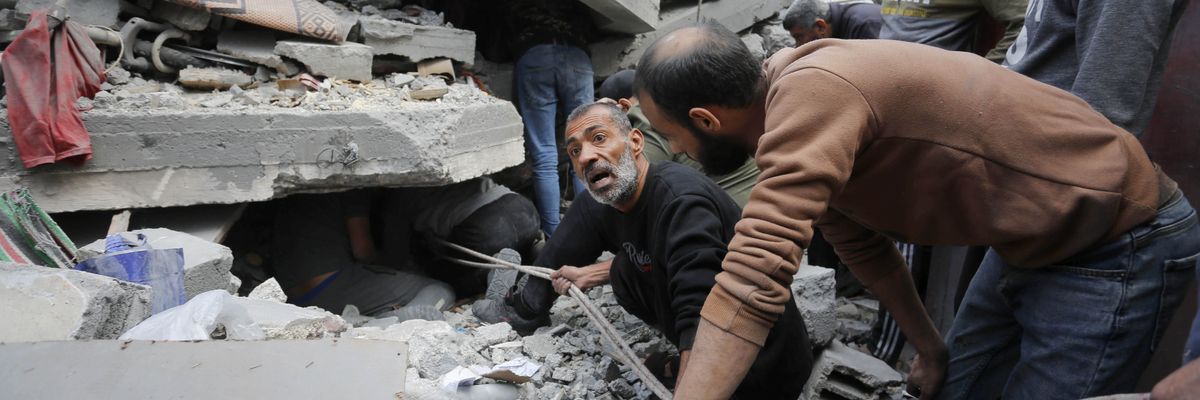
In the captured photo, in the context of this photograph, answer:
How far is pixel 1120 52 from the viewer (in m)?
1.99

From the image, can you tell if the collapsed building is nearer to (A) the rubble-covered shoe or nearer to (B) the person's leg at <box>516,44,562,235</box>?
(A) the rubble-covered shoe

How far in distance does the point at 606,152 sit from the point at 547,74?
2.22 metres

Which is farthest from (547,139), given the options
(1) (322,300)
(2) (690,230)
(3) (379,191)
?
(2) (690,230)

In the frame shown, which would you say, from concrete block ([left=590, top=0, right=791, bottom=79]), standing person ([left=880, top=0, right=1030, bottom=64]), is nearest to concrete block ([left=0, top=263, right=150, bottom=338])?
standing person ([left=880, top=0, right=1030, bottom=64])

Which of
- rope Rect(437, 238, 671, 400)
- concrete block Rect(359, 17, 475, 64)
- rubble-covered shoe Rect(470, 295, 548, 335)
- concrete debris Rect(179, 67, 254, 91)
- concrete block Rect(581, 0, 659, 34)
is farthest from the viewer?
concrete block Rect(581, 0, 659, 34)

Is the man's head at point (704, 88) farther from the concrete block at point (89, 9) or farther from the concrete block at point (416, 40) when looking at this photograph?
the concrete block at point (89, 9)

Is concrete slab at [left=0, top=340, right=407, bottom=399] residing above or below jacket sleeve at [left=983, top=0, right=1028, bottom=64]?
below

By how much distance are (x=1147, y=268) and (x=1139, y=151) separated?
272 millimetres

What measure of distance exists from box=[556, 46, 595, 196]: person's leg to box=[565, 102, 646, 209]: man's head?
195 cm

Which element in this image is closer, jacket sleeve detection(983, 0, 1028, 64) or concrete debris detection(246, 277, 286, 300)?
concrete debris detection(246, 277, 286, 300)

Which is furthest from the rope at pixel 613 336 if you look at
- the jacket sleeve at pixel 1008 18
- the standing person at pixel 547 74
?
the jacket sleeve at pixel 1008 18

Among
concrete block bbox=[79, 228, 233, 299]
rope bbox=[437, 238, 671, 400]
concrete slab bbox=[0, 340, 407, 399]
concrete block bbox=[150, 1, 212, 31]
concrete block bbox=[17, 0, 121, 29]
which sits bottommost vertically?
rope bbox=[437, 238, 671, 400]

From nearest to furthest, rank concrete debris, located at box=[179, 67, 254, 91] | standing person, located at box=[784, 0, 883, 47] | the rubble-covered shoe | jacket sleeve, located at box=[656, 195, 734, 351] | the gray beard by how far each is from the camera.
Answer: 1. jacket sleeve, located at box=[656, 195, 734, 351]
2. the gray beard
3. the rubble-covered shoe
4. concrete debris, located at box=[179, 67, 254, 91]
5. standing person, located at box=[784, 0, 883, 47]

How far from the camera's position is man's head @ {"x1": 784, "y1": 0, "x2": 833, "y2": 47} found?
4.53 meters
